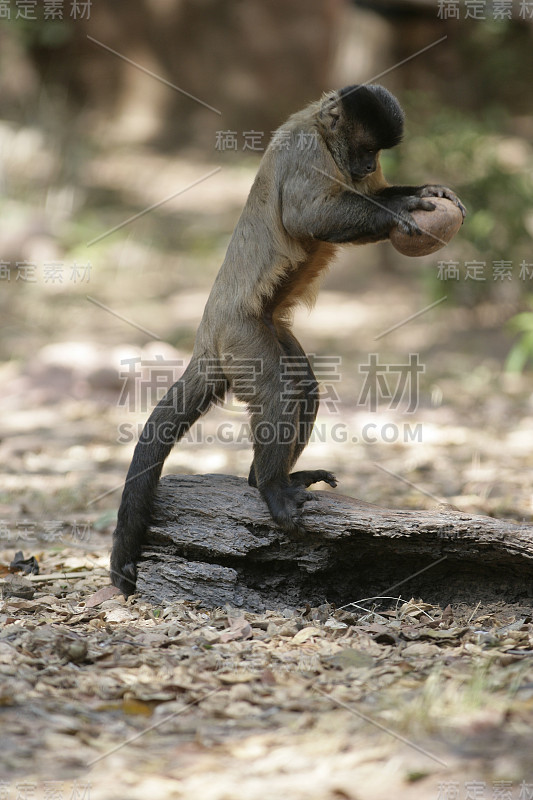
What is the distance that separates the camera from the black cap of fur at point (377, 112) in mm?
5078

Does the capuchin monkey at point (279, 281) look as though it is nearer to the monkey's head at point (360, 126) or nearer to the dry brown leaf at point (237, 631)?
the monkey's head at point (360, 126)

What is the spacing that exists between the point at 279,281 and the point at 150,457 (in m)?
1.35

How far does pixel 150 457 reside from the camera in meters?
5.12

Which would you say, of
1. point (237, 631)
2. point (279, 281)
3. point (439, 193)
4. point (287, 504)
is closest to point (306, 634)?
point (237, 631)

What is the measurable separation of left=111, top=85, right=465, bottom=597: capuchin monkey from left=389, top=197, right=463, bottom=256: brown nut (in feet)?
0.16

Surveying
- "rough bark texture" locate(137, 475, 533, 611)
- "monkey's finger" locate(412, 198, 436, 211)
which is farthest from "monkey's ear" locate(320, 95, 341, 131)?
"rough bark texture" locate(137, 475, 533, 611)

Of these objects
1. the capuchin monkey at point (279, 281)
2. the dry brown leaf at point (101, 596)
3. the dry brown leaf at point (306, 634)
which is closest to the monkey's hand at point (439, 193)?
the capuchin monkey at point (279, 281)

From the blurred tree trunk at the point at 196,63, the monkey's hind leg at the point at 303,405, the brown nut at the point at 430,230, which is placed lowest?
the monkey's hind leg at the point at 303,405

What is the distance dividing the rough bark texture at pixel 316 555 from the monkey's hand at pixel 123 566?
0.23 ft

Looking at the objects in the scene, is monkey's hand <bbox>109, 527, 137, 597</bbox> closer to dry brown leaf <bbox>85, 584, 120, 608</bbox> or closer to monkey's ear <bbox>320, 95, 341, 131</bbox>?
dry brown leaf <bbox>85, 584, 120, 608</bbox>

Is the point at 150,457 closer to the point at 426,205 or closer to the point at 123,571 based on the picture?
the point at 123,571

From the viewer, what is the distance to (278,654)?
4129mm

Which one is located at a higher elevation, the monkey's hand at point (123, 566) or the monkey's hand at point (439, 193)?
the monkey's hand at point (439, 193)

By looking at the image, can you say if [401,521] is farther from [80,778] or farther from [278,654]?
[80,778]
